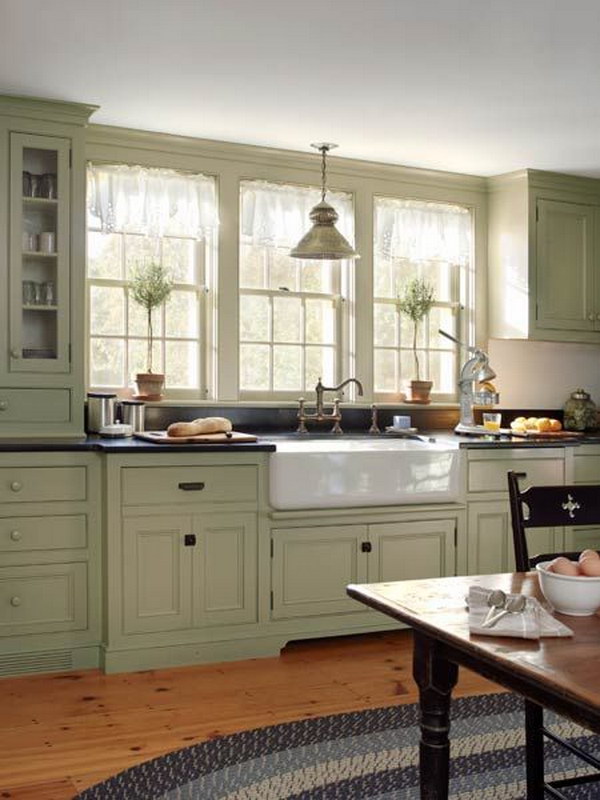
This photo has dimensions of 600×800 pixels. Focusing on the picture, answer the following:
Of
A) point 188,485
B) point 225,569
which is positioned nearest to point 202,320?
point 188,485

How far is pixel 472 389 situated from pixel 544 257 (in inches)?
35.0

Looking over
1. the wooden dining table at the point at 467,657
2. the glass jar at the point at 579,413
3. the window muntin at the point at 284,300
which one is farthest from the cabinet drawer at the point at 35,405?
the glass jar at the point at 579,413

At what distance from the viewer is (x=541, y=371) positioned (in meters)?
5.61

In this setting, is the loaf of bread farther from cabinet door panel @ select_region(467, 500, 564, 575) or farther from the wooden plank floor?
cabinet door panel @ select_region(467, 500, 564, 575)

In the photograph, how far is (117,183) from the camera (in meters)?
4.54

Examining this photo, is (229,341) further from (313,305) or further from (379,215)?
(379,215)

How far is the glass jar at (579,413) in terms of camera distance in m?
5.57

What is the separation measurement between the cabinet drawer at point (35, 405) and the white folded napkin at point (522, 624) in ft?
9.20

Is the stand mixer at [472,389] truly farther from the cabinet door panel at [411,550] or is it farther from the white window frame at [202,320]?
the white window frame at [202,320]

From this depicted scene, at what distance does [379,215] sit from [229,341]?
119 cm

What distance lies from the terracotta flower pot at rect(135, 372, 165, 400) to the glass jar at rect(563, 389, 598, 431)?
2.58 meters

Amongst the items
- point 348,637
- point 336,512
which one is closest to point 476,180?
point 336,512

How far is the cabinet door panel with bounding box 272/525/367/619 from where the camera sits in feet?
13.3

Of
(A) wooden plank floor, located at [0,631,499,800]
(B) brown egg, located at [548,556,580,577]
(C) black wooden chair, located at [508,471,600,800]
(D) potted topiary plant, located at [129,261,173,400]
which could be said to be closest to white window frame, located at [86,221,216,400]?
(D) potted topiary plant, located at [129,261,173,400]
